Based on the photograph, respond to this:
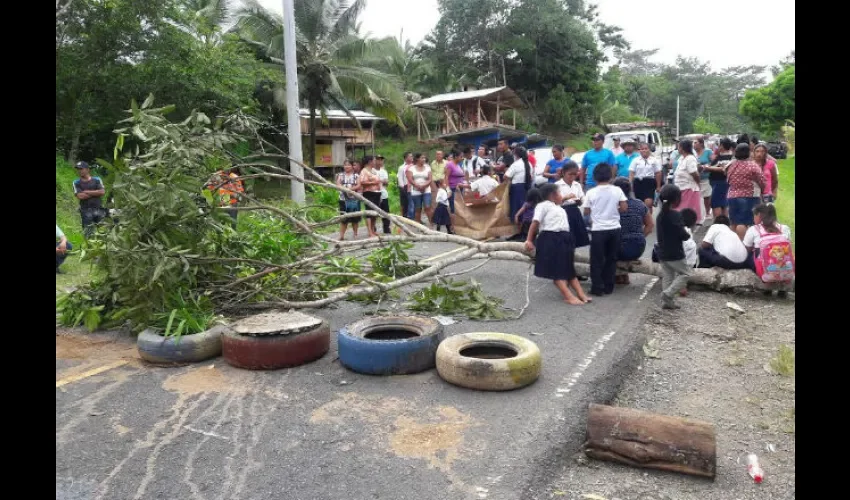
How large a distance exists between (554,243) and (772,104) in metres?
39.9

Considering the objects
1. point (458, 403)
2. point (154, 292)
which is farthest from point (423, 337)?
point (154, 292)

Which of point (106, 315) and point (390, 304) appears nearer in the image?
point (106, 315)

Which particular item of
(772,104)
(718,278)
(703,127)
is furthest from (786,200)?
(703,127)

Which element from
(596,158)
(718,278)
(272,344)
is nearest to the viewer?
(272,344)

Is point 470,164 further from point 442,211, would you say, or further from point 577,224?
point 577,224

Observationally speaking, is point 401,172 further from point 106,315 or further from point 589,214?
point 106,315

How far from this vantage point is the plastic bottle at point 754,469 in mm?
3307

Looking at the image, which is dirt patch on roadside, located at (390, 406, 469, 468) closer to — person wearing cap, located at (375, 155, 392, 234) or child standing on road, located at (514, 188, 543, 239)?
child standing on road, located at (514, 188, 543, 239)

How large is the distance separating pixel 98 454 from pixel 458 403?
2.33 metres

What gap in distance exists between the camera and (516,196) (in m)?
10.3

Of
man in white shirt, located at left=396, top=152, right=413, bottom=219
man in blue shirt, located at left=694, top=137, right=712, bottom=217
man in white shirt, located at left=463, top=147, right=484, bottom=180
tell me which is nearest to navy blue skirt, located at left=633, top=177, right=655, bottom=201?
man in blue shirt, located at left=694, top=137, right=712, bottom=217

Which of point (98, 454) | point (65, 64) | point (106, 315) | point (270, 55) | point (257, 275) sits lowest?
point (98, 454)

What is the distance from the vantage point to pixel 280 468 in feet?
10.9

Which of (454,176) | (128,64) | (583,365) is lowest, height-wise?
(583,365)
